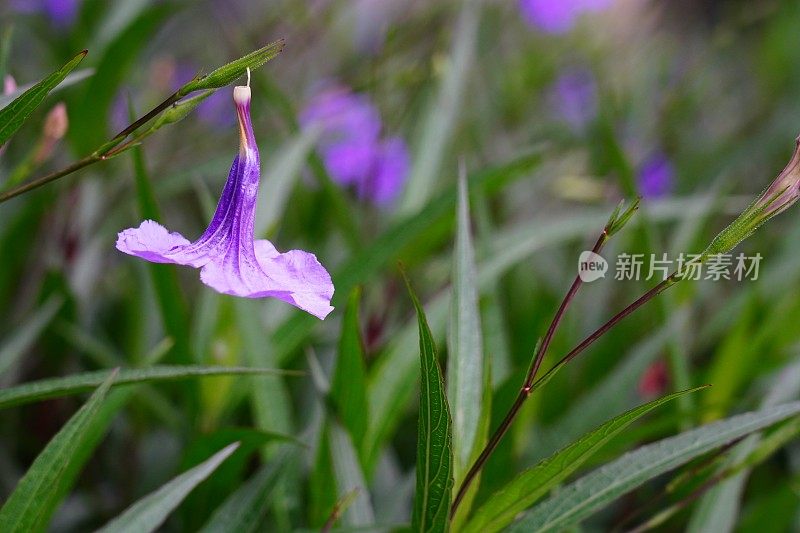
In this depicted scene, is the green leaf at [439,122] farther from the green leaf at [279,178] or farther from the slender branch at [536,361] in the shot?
the slender branch at [536,361]

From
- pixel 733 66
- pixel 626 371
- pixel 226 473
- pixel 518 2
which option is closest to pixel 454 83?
pixel 626 371

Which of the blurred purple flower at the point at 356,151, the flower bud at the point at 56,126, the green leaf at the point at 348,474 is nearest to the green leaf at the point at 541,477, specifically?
the green leaf at the point at 348,474

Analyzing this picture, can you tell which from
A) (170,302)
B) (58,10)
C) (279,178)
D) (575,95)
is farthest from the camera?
(575,95)

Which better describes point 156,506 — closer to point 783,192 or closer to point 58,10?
point 783,192

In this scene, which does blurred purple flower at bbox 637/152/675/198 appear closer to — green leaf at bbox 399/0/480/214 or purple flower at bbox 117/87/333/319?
green leaf at bbox 399/0/480/214

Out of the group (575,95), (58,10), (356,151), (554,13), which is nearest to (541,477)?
(356,151)

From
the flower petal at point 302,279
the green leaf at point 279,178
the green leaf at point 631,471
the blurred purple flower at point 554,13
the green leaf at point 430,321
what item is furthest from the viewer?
the blurred purple flower at point 554,13
